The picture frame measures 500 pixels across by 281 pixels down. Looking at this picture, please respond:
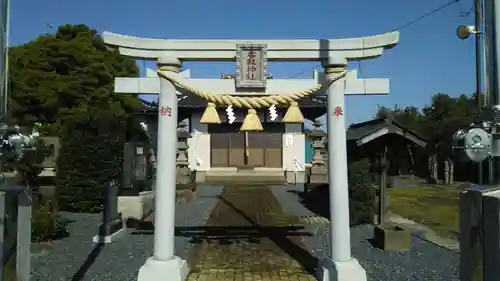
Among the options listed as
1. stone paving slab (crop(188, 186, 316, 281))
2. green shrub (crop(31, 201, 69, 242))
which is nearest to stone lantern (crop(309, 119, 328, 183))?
stone paving slab (crop(188, 186, 316, 281))

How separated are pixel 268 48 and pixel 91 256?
17.2 feet

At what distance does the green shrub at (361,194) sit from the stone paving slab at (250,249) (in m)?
1.72

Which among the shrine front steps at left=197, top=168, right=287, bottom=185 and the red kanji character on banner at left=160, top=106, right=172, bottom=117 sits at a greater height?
the red kanji character on banner at left=160, top=106, right=172, bottom=117

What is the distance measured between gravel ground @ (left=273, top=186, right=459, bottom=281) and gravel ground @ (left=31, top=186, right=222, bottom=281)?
3.16m

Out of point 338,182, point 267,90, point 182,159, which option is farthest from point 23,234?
point 182,159

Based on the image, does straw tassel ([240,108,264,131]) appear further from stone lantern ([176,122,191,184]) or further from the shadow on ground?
stone lantern ([176,122,191,184])

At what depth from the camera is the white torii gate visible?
6.47 m

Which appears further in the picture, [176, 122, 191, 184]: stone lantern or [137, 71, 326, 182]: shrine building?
[137, 71, 326, 182]: shrine building

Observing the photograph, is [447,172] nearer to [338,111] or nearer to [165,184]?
[338,111]

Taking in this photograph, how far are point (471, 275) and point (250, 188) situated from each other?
18.9 metres

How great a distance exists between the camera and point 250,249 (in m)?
8.96

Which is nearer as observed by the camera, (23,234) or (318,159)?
(23,234)

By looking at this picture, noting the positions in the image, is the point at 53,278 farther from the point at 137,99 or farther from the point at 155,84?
the point at 137,99

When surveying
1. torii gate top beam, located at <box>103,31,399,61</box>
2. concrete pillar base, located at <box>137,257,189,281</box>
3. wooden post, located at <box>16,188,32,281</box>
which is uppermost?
torii gate top beam, located at <box>103,31,399,61</box>
